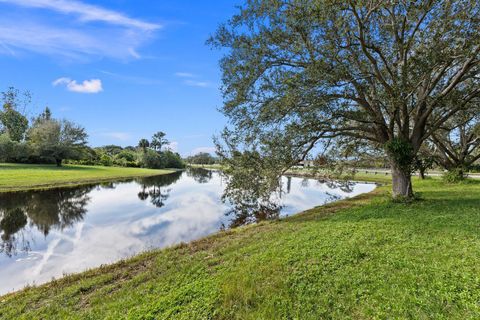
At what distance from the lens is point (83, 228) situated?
1132cm

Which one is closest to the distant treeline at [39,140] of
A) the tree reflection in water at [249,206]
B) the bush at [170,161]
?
the bush at [170,161]

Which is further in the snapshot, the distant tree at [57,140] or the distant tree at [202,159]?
the distant tree at [202,159]

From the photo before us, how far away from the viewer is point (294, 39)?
9.27 metres

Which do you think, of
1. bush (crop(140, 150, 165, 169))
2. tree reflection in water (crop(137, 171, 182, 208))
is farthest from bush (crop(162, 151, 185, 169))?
tree reflection in water (crop(137, 171, 182, 208))

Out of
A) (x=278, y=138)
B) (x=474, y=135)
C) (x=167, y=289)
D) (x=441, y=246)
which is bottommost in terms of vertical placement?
(x=167, y=289)

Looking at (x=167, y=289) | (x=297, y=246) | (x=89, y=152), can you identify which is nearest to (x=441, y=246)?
(x=297, y=246)

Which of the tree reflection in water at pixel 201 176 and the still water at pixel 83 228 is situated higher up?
the tree reflection in water at pixel 201 176

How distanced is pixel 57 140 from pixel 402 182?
2007 inches

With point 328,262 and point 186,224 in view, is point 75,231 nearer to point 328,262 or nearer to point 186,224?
point 186,224

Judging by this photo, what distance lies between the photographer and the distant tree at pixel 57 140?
42406mm

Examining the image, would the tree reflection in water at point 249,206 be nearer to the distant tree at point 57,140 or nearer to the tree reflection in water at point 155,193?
the tree reflection in water at point 155,193

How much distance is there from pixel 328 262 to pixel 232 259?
2.13 meters

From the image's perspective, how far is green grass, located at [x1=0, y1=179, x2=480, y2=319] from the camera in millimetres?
3439

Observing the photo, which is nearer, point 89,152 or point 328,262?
point 328,262
